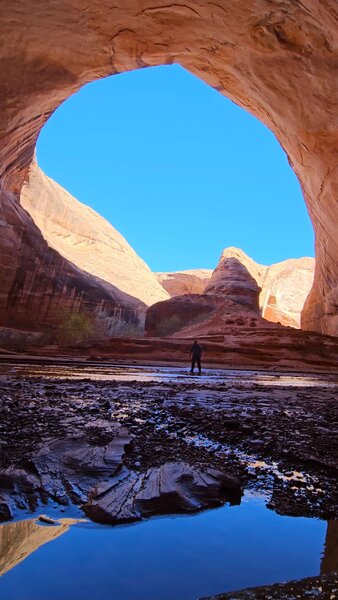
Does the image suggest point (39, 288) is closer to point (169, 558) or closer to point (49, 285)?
point (49, 285)

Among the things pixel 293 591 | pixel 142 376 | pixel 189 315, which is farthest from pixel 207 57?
pixel 189 315

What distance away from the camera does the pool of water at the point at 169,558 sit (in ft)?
3.81

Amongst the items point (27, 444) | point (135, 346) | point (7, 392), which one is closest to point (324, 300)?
point (135, 346)

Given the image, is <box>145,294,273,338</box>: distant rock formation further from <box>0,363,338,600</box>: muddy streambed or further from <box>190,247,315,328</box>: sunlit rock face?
<box>0,363,338,600</box>: muddy streambed

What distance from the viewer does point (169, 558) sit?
1361mm

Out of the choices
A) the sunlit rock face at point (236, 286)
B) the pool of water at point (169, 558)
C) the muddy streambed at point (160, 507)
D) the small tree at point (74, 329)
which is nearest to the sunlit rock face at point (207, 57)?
the muddy streambed at point (160, 507)

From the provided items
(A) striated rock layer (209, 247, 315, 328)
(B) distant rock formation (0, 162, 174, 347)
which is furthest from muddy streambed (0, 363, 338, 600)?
(A) striated rock layer (209, 247, 315, 328)

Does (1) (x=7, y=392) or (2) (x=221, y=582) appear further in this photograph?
(1) (x=7, y=392)

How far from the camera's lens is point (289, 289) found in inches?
2813

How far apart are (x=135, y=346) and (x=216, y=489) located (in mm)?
23070

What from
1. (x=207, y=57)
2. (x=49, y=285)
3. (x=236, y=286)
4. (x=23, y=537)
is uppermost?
(x=207, y=57)

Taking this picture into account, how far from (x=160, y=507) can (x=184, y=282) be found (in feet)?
251

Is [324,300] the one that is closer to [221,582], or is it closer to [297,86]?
[297,86]

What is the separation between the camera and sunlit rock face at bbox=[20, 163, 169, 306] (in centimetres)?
4951
